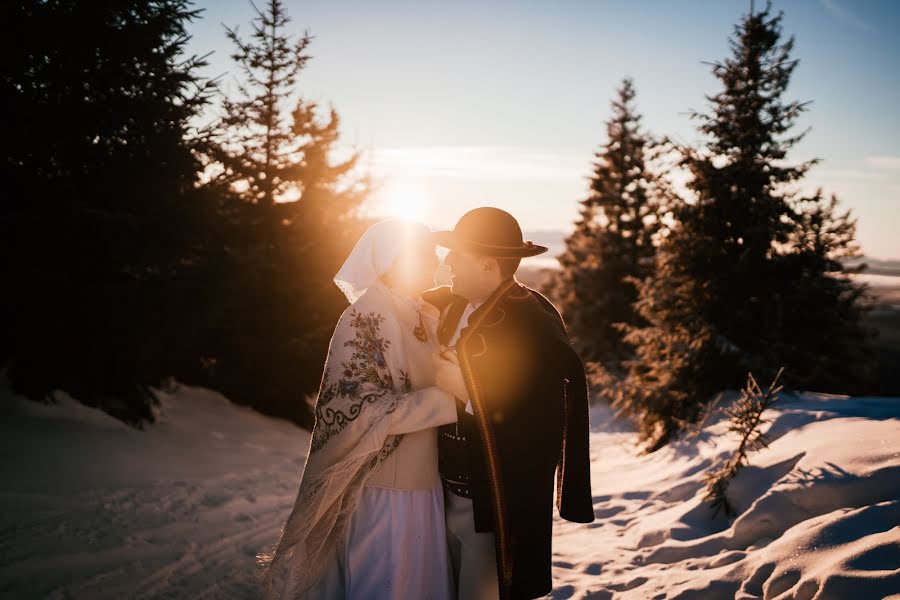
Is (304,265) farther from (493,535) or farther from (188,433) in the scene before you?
(493,535)

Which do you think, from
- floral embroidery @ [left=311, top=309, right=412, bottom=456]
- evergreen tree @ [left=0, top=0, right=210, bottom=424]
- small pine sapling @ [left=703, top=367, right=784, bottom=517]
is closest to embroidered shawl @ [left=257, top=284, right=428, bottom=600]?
floral embroidery @ [left=311, top=309, right=412, bottom=456]

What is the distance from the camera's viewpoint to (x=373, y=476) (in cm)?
272

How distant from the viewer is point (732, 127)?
9203 mm

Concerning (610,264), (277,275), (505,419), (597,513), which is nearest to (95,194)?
(277,275)

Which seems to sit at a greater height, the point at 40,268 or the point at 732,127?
the point at 732,127

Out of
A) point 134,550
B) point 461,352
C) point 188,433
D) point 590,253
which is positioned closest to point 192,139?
point 188,433

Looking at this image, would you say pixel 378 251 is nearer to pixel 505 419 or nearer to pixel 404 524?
pixel 505 419

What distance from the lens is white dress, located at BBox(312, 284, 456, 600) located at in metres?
2.61

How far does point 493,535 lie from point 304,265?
8.95 meters

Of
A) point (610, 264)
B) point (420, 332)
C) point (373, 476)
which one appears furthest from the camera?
point (610, 264)

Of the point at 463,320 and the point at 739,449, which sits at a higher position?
the point at 463,320

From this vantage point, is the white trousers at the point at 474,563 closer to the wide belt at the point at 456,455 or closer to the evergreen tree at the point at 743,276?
the wide belt at the point at 456,455

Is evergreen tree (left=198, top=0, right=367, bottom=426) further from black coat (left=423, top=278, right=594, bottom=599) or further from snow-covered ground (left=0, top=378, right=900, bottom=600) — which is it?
black coat (left=423, top=278, right=594, bottom=599)

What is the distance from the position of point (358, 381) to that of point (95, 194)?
7016 millimetres
